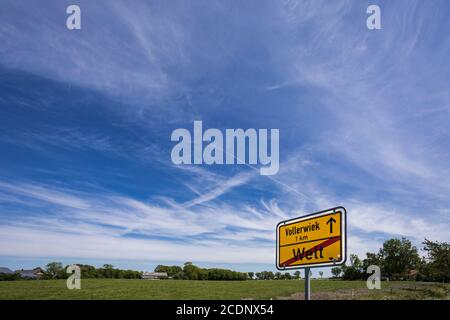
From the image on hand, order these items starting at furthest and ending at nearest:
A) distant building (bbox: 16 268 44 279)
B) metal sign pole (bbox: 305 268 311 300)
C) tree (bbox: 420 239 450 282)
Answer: distant building (bbox: 16 268 44 279)
tree (bbox: 420 239 450 282)
metal sign pole (bbox: 305 268 311 300)

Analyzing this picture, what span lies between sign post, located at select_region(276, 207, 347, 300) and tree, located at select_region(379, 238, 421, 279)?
125282 mm

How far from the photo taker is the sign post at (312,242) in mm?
5707

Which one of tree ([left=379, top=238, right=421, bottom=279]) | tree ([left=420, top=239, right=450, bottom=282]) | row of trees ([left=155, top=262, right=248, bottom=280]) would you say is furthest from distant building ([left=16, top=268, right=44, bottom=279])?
tree ([left=379, top=238, right=421, bottom=279])

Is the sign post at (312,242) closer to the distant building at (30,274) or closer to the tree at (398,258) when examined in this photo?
the distant building at (30,274)

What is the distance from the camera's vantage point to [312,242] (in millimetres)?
6297

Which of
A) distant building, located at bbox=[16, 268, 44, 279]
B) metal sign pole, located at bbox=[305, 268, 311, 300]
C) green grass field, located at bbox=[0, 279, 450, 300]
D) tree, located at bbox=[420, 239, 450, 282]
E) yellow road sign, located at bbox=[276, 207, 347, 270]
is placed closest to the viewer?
yellow road sign, located at bbox=[276, 207, 347, 270]

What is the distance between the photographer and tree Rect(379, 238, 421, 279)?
388ft

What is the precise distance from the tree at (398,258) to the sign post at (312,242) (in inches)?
4932

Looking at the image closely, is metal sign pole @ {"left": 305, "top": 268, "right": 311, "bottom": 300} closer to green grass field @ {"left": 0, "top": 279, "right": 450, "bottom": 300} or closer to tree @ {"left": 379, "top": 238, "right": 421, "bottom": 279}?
green grass field @ {"left": 0, "top": 279, "right": 450, "bottom": 300}

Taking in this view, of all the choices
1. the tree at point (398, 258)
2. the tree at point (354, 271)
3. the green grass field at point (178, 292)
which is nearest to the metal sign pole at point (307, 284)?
the green grass field at point (178, 292)

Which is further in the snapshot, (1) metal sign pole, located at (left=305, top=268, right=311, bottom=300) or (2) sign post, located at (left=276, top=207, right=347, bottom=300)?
(1) metal sign pole, located at (left=305, top=268, right=311, bottom=300)

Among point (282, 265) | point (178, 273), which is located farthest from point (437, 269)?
point (282, 265)

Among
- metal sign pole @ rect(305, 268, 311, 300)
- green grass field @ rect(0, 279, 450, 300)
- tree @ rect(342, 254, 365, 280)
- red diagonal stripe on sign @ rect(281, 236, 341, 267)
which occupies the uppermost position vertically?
red diagonal stripe on sign @ rect(281, 236, 341, 267)

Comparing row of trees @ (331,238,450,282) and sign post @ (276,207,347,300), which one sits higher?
sign post @ (276,207,347,300)
